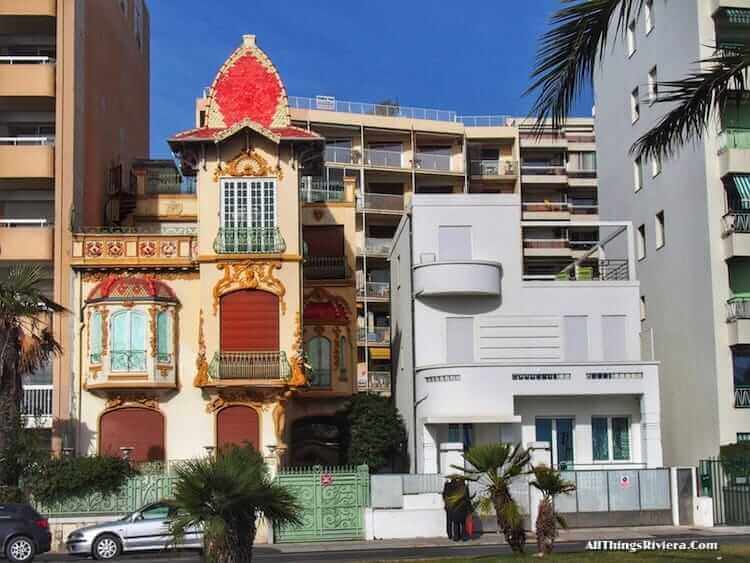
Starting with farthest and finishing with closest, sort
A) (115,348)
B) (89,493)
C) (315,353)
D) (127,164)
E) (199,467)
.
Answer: (127,164) → (315,353) → (115,348) → (89,493) → (199,467)

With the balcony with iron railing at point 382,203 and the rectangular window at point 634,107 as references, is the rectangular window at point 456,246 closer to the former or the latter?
the rectangular window at point 634,107

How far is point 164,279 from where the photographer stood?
41.2 metres

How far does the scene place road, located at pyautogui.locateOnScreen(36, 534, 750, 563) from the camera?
26.5m

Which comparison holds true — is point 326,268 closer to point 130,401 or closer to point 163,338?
point 163,338

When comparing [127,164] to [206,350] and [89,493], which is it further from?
[89,493]

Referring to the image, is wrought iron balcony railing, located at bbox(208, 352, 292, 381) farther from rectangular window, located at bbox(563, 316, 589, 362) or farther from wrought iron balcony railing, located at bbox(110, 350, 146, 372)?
rectangular window, located at bbox(563, 316, 589, 362)

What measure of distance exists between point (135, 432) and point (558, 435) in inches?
574

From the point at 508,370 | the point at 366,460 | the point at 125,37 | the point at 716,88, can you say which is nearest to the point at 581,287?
the point at 508,370

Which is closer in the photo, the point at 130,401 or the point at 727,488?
the point at 727,488

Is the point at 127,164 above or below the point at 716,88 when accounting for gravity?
above

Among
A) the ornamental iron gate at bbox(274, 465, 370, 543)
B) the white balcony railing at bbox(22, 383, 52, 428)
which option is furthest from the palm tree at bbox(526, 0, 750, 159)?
the white balcony railing at bbox(22, 383, 52, 428)

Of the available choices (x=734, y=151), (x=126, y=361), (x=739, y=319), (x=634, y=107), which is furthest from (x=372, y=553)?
(x=634, y=107)

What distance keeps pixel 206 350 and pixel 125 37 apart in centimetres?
1912

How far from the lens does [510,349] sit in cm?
4138
